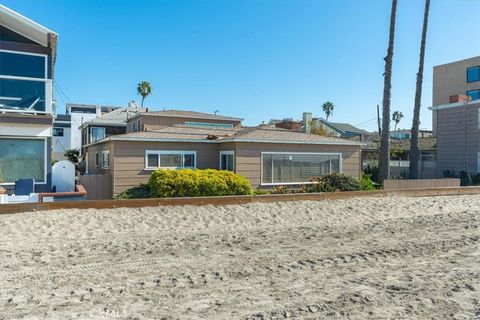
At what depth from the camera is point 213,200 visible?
43.4 feet

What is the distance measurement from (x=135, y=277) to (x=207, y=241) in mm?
2785

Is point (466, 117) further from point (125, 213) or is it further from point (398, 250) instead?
point (125, 213)

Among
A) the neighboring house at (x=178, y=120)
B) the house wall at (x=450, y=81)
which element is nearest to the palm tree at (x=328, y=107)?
the house wall at (x=450, y=81)

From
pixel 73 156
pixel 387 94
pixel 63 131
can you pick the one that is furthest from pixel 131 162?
pixel 63 131

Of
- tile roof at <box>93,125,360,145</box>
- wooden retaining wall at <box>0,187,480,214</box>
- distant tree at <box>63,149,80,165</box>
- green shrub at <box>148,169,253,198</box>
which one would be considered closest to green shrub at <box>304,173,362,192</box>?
wooden retaining wall at <box>0,187,480,214</box>

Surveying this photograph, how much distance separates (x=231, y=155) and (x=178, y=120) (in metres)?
10.2

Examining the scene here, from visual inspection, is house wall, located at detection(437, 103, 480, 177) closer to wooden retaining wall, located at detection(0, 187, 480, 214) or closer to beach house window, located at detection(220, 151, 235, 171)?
wooden retaining wall, located at detection(0, 187, 480, 214)

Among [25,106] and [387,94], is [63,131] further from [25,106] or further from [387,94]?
[387,94]

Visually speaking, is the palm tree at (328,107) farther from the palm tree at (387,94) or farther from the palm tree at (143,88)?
the palm tree at (387,94)

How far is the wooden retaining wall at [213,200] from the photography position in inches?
434

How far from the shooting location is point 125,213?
1146cm

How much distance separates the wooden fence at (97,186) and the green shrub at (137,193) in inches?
39.6

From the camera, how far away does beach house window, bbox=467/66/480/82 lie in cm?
3947

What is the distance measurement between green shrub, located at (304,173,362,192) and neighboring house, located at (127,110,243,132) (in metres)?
11.0
